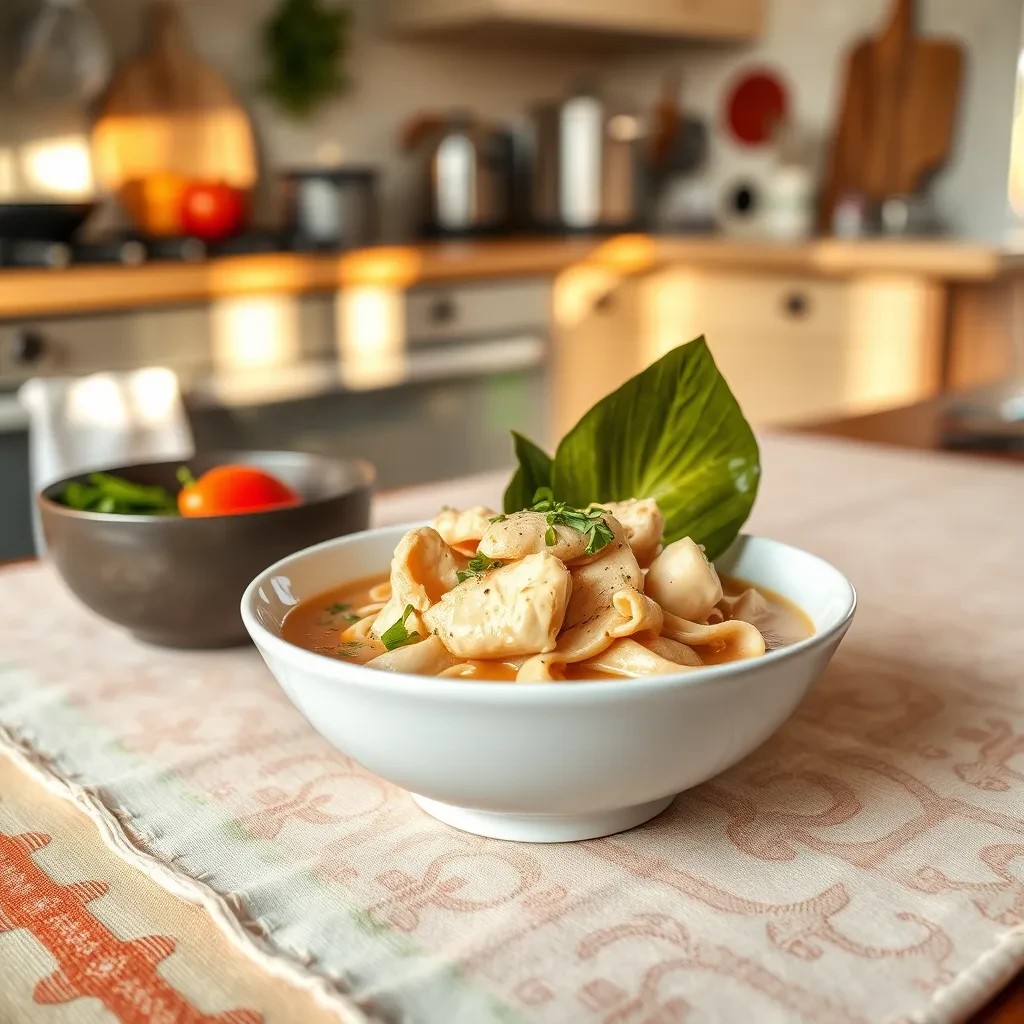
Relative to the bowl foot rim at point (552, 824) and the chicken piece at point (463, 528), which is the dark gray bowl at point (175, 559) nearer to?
the chicken piece at point (463, 528)

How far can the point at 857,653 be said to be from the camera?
2.53ft

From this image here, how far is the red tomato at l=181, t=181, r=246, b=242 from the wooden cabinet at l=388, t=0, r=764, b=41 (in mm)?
834

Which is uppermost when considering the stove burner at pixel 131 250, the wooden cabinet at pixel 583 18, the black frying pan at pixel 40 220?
the wooden cabinet at pixel 583 18

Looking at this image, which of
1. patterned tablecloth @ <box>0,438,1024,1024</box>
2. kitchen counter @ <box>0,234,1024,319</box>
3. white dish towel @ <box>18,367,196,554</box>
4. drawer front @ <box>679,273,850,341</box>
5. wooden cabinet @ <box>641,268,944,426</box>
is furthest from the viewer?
drawer front @ <box>679,273,850,341</box>

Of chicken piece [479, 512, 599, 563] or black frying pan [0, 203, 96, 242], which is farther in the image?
black frying pan [0, 203, 96, 242]

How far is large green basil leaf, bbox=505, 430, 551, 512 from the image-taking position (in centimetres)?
74

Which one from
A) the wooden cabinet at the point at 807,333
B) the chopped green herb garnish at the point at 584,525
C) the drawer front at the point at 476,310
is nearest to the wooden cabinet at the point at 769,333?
the wooden cabinet at the point at 807,333

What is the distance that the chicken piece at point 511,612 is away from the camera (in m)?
0.50

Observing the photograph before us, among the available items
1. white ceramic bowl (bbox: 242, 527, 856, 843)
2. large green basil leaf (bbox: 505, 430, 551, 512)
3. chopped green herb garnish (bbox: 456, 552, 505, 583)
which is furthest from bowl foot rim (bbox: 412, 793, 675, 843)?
large green basil leaf (bbox: 505, 430, 551, 512)

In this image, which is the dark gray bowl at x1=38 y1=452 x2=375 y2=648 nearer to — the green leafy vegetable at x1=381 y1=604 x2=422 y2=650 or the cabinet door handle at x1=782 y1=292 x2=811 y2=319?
the green leafy vegetable at x1=381 y1=604 x2=422 y2=650

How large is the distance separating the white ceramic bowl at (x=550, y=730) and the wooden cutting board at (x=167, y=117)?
2566 mm

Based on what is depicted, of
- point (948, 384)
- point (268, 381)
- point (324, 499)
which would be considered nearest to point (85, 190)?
point (268, 381)

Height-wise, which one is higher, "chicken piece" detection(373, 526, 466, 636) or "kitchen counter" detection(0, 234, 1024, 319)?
"kitchen counter" detection(0, 234, 1024, 319)

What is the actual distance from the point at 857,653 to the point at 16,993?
53 cm
